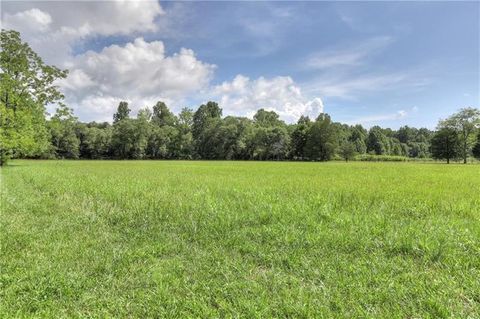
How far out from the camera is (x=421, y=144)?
539ft

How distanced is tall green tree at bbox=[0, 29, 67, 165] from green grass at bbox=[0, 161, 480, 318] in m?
20.0

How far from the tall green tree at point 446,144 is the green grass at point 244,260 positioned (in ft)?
288

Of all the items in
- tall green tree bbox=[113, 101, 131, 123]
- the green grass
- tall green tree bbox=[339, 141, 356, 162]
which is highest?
tall green tree bbox=[113, 101, 131, 123]

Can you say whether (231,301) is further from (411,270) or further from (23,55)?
(23,55)

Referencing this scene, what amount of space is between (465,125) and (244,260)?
95119mm

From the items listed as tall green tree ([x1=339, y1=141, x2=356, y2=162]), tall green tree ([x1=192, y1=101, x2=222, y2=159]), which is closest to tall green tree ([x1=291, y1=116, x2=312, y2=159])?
tall green tree ([x1=339, y1=141, x2=356, y2=162])

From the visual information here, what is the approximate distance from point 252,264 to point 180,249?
5.72 ft

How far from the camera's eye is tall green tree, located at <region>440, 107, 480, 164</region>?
80688 mm

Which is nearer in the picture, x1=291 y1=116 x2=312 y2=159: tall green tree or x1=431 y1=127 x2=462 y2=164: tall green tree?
x1=431 y1=127 x2=462 y2=164: tall green tree

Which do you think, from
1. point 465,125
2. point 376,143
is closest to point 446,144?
point 465,125

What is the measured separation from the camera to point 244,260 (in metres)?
6.39

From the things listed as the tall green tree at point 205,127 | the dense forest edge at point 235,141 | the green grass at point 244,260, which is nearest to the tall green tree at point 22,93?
the green grass at point 244,260

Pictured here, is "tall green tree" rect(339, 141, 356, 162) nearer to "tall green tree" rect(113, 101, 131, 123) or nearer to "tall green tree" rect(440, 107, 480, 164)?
"tall green tree" rect(440, 107, 480, 164)

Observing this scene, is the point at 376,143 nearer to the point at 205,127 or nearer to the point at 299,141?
the point at 299,141
